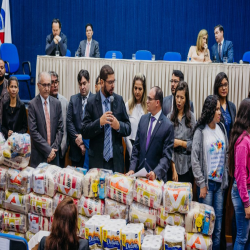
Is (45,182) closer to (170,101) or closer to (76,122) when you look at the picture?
(76,122)

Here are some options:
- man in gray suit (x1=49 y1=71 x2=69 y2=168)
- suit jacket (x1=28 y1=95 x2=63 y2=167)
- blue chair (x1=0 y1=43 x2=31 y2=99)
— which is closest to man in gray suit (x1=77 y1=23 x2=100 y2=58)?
blue chair (x1=0 y1=43 x2=31 y2=99)

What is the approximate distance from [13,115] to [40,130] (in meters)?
0.63

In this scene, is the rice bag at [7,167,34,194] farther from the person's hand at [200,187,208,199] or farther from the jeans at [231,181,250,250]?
the jeans at [231,181,250,250]

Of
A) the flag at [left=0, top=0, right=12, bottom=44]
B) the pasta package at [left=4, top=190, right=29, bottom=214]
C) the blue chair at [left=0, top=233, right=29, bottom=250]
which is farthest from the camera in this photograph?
the flag at [left=0, top=0, right=12, bottom=44]

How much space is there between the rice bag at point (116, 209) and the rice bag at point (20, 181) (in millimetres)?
636

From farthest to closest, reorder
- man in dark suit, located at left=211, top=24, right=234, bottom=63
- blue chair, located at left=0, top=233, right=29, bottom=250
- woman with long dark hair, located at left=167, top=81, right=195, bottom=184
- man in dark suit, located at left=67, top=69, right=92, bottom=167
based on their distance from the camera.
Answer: man in dark suit, located at left=211, top=24, right=234, bottom=63 < man in dark suit, located at left=67, top=69, right=92, bottom=167 < woman with long dark hair, located at left=167, top=81, right=195, bottom=184 < blue chair, located at left=0, top=233, right=29, bottom=250

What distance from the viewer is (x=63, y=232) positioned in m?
2.29

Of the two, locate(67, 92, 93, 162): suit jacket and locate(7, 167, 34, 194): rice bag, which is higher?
locate(67, 92, 93, 162): suit jacket

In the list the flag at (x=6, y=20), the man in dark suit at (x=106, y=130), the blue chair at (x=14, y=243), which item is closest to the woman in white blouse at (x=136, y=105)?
the man in dark suit at (x=106, y=130)

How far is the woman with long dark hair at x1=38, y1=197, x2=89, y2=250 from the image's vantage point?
7.52 feet

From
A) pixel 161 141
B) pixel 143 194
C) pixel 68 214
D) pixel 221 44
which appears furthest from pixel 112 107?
pixel 221 44

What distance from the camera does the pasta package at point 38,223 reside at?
307 centimetres

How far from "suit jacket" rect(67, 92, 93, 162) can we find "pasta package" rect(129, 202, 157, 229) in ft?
5.39

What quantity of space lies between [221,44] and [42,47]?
4.90 metres
